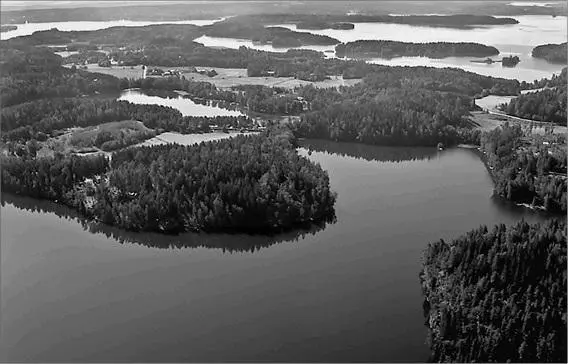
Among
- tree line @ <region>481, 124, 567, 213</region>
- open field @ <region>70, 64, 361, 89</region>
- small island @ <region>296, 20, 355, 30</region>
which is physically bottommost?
tree line @ <region>481, 124, 567, 213</region>

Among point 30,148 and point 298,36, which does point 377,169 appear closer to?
point 30,148

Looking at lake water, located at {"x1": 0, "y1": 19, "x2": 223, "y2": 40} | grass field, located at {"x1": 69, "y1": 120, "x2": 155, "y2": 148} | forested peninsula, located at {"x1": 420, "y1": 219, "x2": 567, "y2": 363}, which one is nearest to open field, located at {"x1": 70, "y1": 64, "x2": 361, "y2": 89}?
grass field, located at {"x1": 69, "y1": 120, "x2": 155, "y2": 148}

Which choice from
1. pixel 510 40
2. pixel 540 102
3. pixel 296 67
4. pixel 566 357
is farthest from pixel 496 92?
pixel 566 357

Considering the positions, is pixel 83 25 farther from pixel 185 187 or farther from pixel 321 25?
pixel 185 187

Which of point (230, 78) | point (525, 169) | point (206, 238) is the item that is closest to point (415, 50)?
point (230, 78)

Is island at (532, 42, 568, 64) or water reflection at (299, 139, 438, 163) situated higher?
island at (532, 42, 568, 64)

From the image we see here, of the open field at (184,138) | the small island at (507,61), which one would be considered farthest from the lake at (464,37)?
the open field at (184,138)

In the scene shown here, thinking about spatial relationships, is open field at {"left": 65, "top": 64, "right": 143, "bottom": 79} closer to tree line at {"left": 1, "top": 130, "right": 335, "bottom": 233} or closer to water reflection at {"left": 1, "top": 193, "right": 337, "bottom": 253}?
tree line at {"left": 1, "top": 130, "right": 335, "bottom": 233}
